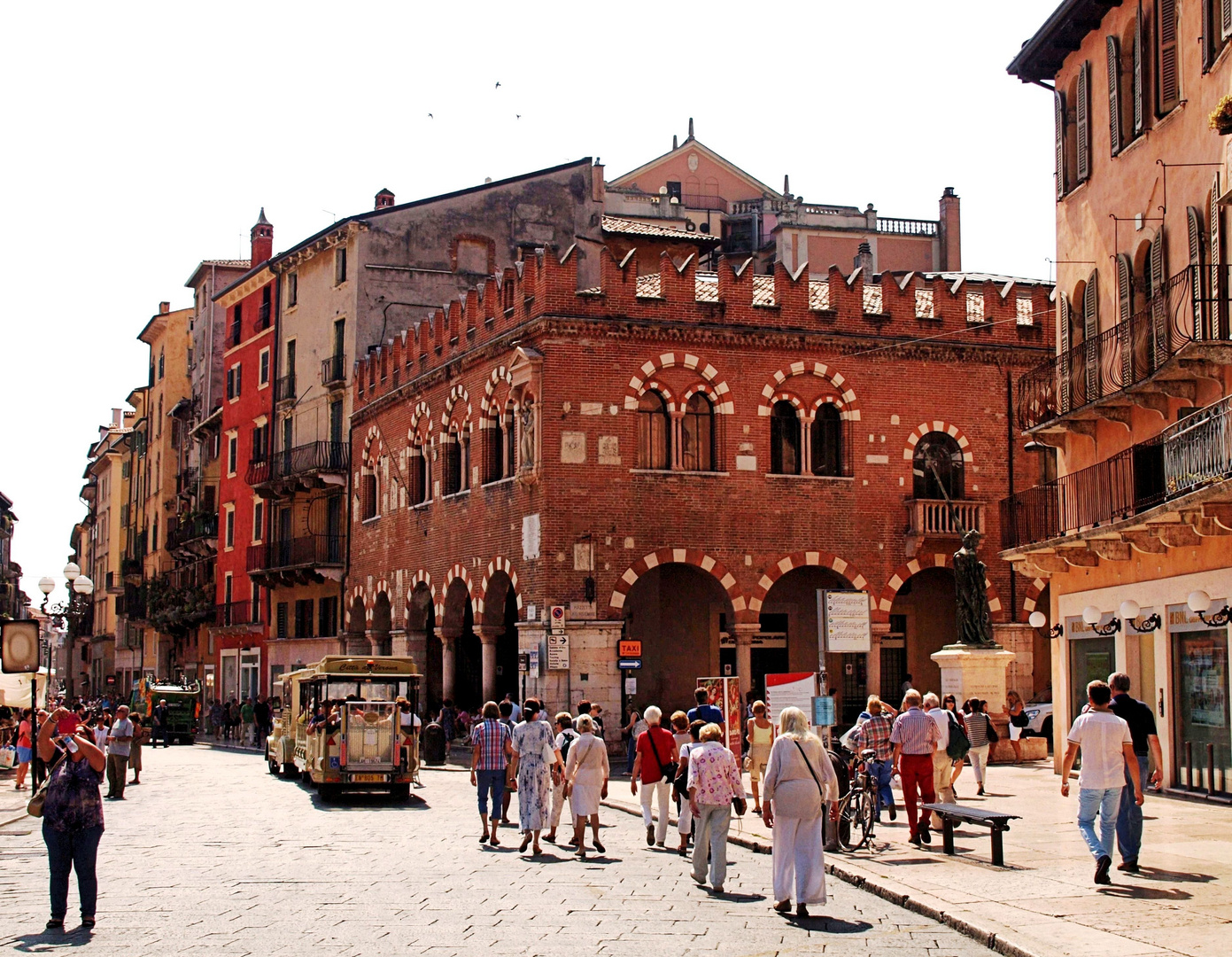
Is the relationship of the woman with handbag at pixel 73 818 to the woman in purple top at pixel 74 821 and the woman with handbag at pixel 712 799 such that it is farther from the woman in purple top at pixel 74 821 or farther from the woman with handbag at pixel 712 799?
the woman with handbag at pixel 712 799

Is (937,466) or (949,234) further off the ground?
(949,234)

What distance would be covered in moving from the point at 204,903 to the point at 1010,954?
6402 millimetres

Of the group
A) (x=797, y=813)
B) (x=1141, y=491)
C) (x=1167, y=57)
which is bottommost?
(x=797, y=813)

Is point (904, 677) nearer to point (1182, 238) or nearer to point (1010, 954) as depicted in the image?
point (1182, 238)

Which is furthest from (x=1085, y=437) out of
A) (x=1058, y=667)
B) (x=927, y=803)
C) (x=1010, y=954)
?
(x=1010, y=954)

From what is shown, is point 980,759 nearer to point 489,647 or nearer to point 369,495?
point 489,647

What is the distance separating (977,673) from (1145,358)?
8.53 meters

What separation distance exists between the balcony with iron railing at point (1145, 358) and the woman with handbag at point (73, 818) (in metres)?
12.7

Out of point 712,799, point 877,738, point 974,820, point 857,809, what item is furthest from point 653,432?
point 712,799

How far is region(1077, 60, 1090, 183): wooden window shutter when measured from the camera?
2394 cm

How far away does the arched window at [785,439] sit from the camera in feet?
116

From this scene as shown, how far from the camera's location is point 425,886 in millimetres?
14164

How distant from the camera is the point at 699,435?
3488 centimetres

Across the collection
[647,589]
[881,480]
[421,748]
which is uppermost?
[881,480]
